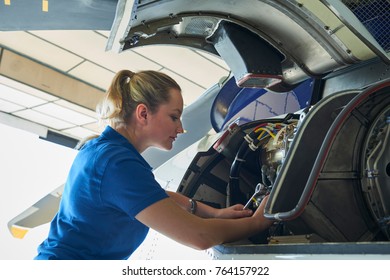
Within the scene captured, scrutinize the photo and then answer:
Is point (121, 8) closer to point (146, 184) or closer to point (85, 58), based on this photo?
point (146, 184)

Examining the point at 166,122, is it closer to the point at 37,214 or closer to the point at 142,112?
the point at 142,112

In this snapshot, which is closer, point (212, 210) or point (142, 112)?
point (142, 112)

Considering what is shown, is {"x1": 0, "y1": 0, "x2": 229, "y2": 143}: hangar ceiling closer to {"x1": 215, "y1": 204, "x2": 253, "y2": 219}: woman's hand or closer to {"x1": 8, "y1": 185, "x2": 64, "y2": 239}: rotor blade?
{"x1": 8, "y1": 185, "x2": 64, "y2": 239}: rotor blade

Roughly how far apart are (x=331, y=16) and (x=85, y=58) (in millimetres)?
5232

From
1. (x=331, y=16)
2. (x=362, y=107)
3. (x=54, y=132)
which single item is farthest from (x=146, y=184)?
(x=54, y=132)

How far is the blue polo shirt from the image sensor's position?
1428 millimetres

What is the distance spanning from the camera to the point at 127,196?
142cm

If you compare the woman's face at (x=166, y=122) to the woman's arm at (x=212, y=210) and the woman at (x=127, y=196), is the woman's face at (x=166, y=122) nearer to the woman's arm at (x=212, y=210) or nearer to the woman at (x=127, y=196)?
the woman at (x=127, y=196)

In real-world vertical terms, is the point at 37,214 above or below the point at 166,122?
below

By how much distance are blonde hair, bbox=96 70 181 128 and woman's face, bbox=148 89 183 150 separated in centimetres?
2

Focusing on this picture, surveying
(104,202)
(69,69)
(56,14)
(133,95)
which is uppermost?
(69,69)

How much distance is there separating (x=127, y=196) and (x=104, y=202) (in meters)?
0.13

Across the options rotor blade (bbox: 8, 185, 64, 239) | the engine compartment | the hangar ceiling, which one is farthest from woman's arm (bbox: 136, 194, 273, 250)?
the hangar ceiling

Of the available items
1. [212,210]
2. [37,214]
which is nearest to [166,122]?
[212,210]
